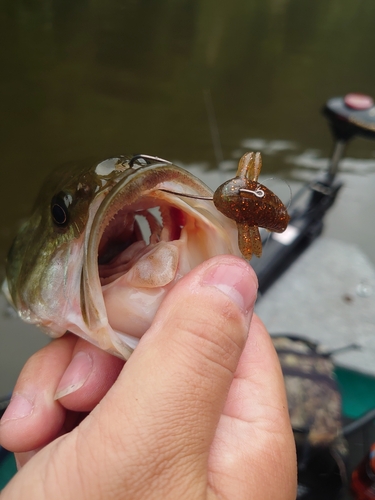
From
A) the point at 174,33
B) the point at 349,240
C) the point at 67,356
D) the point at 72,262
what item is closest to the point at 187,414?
the point at 72,262

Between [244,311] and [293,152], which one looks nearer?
[244,311]

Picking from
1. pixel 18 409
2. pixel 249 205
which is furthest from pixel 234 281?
pixel 18 409

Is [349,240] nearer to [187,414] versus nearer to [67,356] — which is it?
[67,356]

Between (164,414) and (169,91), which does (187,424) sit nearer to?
(164,414)

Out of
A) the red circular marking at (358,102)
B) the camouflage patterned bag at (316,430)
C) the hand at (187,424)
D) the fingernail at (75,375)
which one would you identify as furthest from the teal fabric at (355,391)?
the red circular marking at (358,102)

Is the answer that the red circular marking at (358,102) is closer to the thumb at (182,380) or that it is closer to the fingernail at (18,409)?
the thumb at (182,380)
